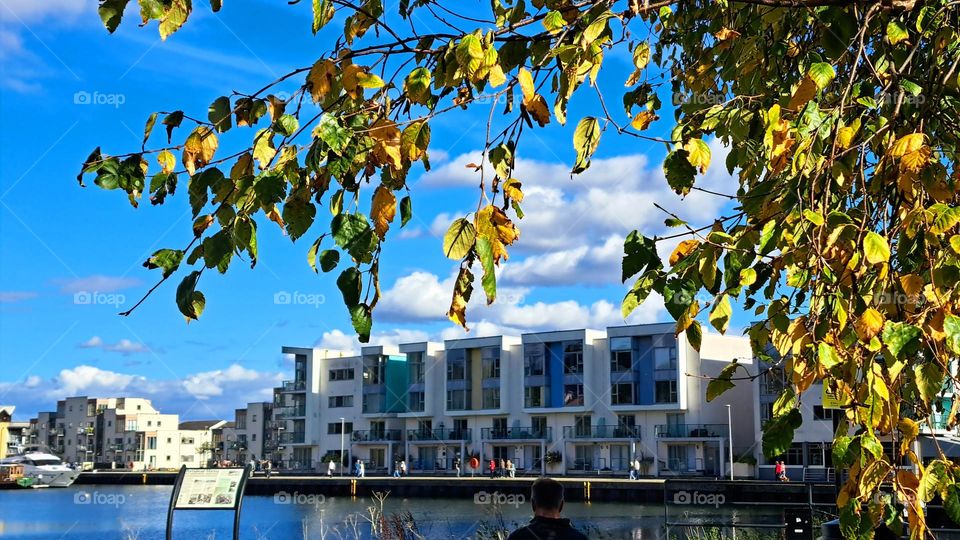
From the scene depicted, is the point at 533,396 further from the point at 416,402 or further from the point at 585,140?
the point at 585,140

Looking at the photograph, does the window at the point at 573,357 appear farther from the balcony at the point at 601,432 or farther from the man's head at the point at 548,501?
the man's head at the point at 548,501

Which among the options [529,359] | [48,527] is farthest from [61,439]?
[48,527]

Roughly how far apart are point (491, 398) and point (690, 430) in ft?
50.2

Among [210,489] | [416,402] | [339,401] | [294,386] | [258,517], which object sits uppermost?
[294,386]

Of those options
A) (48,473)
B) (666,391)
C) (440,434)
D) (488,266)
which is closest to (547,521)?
(488,266)

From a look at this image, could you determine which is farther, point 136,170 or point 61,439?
point 61,439

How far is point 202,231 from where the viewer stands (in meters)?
2.90

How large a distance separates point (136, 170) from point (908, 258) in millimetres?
2527

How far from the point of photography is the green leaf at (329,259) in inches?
108

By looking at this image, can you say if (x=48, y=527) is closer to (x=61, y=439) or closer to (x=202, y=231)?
(x=202, y=231)

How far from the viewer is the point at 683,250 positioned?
3.07 m

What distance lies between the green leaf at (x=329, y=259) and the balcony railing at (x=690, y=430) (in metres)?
57.7

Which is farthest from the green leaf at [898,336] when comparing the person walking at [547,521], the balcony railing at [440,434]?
the balcony railing at [440,434]

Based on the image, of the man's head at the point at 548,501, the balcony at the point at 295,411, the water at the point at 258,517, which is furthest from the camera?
the balcony at the point at 295,411
